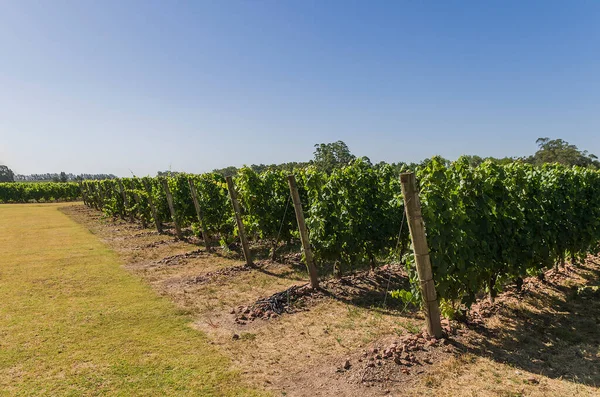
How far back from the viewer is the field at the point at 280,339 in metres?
3.97

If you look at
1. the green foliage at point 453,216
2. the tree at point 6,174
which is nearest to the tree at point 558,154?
the green foliage at point 453,216

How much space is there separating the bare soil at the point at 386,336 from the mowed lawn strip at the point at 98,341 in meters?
0.38

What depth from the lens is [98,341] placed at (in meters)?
5.31

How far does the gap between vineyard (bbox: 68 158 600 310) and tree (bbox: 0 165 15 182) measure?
14466cm

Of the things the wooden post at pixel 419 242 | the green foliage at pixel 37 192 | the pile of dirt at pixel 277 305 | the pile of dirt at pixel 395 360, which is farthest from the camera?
the green foliage at pixel 37 192

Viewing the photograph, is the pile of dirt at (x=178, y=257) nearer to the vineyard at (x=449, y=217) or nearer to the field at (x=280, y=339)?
the vineyard at (x=449, y=217)

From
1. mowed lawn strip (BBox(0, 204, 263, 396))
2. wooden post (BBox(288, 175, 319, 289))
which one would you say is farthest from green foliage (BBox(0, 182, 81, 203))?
wooden post (BBox(288, 175, 319, 289))

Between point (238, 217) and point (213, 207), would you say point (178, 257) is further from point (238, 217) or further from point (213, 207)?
point (238, 217)

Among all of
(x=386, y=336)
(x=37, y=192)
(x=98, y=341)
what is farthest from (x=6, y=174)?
(x=386, y=336)

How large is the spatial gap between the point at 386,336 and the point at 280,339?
1.54 m

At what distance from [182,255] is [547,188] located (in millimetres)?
9791

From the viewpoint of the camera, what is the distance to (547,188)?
672 cm

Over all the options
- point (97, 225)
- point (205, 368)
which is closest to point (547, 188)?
point (205, 368)

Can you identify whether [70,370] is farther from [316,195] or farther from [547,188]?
[547,188]
